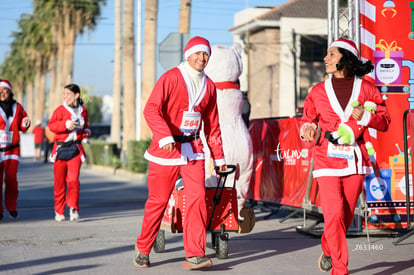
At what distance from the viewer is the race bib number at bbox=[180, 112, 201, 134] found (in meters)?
7.19

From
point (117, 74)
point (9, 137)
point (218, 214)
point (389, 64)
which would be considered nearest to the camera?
point (218, 214)

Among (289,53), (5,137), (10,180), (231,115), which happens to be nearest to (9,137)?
(5,137)

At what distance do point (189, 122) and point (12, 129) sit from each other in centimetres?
491

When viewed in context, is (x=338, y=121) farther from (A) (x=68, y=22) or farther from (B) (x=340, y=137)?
(A) (x=68, y=22)

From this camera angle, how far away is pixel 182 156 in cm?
713

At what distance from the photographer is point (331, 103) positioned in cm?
648

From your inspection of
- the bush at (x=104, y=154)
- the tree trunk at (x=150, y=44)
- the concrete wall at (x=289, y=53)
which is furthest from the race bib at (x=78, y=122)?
the concrete wall at (x=289, y=53)

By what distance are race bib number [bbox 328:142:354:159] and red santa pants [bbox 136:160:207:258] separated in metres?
1.28

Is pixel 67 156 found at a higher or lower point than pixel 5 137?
lower

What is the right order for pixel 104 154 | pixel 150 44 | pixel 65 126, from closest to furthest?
pixel 65 126
pixel 150 44
pixel 104 154

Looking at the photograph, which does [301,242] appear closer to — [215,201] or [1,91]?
[215,201]

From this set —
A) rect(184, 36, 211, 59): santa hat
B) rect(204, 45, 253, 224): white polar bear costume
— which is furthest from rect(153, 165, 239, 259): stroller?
rect(204, 45, 253, 224): white polar bear costume

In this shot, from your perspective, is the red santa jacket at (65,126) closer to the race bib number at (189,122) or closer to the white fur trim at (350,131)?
the race bib number at (189,122)

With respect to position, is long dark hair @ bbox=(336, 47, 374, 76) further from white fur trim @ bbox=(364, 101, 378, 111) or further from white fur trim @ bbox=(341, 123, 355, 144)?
white fur trim @ bbox=(341, 123, 355, 144)
